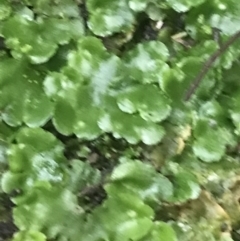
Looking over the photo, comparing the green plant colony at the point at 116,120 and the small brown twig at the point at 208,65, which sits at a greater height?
the small brown twig at the point at 208,65

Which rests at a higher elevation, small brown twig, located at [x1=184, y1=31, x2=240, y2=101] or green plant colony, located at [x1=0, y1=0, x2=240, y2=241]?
Result: small brown twig, located at [x1=184, y1=31, x2=240, y2=101]

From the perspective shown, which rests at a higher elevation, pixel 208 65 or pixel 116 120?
pixel 208 65

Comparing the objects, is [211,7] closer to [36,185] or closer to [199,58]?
[199,58]

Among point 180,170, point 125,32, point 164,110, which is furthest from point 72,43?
point 180,170
